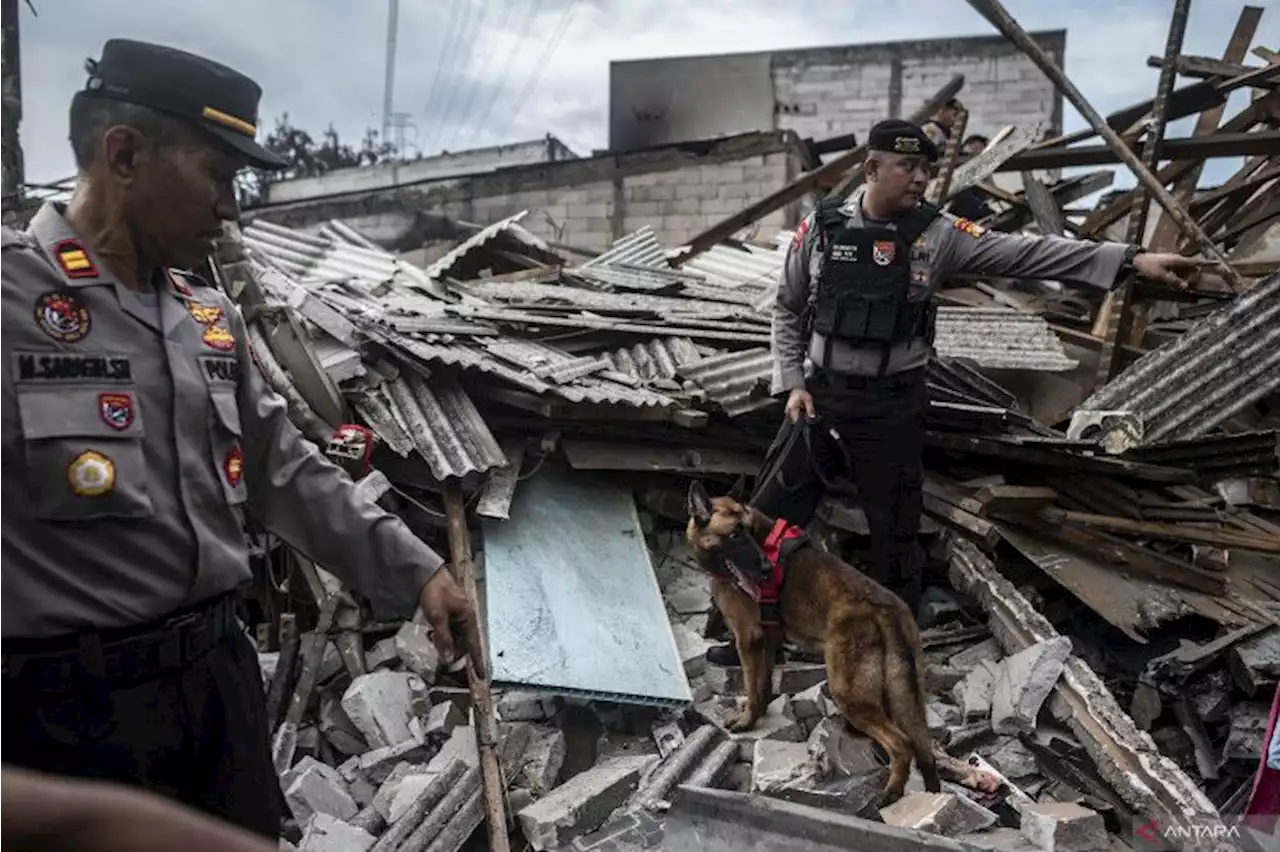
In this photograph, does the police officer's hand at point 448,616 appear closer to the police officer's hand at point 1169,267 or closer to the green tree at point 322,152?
the police officer's hand at point 1169,267

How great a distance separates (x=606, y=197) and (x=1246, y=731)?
38.0 feet

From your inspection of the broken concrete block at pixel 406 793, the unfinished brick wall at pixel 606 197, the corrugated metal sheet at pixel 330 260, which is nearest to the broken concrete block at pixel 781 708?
the broken concrete block at pixel 406 793

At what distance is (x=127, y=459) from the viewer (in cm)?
175

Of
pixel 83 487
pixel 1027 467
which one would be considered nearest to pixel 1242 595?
pixel 1027 467

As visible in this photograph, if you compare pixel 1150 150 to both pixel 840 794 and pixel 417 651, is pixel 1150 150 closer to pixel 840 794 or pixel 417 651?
pixel 840 794

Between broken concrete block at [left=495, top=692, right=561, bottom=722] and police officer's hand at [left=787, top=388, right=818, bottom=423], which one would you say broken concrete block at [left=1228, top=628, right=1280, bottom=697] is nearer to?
police officer's hand at [left=787, top=388, right=818, bottom=423]

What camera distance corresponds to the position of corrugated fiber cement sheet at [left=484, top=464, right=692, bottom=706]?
4023 millimetres

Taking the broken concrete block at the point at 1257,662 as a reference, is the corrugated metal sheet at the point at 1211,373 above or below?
above

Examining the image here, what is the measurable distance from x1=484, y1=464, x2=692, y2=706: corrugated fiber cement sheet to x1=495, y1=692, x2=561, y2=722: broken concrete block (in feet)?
0.67

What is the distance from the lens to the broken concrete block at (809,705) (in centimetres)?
389

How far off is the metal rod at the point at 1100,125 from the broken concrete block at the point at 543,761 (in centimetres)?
426

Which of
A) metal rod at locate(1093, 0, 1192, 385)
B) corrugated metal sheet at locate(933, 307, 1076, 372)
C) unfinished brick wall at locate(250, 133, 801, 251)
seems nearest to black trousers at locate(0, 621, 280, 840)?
corrugated metal sheet at locate(933, 307, 1076, 372)

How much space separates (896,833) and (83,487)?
2.22m

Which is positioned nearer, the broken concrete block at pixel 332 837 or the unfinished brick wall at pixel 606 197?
the broken concrete block at pixel 332 837
